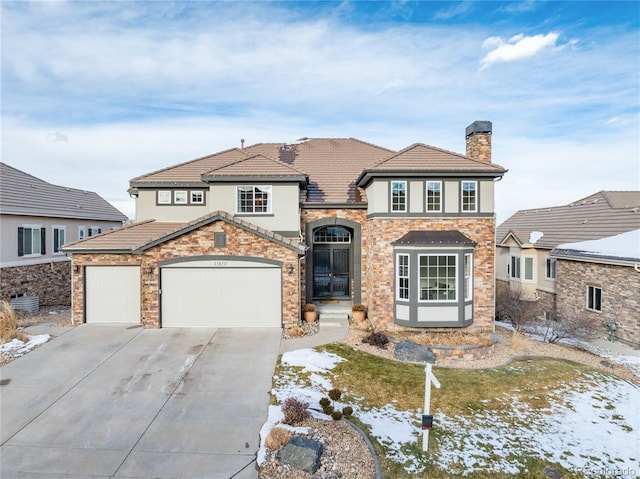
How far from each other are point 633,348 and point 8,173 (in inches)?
1173

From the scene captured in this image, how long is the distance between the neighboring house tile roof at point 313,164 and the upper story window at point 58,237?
7462 mm

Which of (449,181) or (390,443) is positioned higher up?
(449,181)

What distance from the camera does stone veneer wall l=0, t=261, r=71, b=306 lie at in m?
14.8

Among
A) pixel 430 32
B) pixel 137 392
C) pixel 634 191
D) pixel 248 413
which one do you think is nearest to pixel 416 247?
pixel 248 413

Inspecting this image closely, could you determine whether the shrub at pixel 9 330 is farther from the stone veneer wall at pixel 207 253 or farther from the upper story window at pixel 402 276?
the upper story window at pixel 402 276

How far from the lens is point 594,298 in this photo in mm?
15297

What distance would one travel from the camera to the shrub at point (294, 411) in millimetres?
6250

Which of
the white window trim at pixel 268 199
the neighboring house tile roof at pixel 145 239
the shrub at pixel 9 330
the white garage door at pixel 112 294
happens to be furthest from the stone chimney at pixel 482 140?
the shrub at pixel 9 330

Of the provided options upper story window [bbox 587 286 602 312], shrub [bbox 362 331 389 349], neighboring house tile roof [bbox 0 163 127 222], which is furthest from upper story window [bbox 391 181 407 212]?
neighboring house tile roof [bbox 0 163 127 222]

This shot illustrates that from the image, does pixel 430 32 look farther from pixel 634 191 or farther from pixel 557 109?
pixel 634 191

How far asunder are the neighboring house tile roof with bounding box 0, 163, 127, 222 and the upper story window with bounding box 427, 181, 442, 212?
1819 centimetres

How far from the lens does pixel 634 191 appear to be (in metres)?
20.8

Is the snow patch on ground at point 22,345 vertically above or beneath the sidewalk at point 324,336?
above

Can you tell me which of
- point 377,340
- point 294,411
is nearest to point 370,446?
point 294,411
